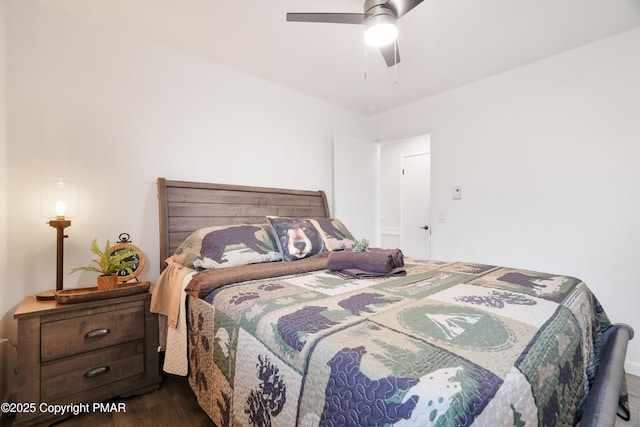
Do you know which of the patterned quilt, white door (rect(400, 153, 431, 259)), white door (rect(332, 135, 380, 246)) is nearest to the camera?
the patterned quilt

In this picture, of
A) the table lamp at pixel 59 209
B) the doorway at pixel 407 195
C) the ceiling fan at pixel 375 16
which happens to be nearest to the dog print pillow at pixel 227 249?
the table lamp at pixel 59 209

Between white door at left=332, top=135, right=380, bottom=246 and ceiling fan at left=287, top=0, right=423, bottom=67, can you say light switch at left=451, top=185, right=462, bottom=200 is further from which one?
ceiling fan at left=287, top=0, right=423, bottom=67

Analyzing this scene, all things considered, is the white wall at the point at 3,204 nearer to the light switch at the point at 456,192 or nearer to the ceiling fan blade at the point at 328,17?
the ceiling fan blade at the point at 328,17

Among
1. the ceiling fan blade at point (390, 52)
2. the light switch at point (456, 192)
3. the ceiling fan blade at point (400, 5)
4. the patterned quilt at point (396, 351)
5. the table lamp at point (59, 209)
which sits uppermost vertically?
the ceiling fan blade at point (400, 5)

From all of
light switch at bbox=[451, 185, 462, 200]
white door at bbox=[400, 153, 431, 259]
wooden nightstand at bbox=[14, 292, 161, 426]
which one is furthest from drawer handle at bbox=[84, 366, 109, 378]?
white door at bbox=[400, 153, 431, 259]

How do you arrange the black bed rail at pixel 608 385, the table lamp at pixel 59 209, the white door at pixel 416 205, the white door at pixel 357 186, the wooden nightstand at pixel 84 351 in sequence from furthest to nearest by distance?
the white door at pixel 416 205 → the white door at pixel 357 186 → the table lamp at pixel 59 209 → the wooden nightstand at pixel 84 351 → the black bed rail at pixel 608 385

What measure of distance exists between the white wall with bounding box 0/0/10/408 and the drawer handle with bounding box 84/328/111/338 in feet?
1.78

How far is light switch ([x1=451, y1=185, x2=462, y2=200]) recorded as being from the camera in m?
3.20

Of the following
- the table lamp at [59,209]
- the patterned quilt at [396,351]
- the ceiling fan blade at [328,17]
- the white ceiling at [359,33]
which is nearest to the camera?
the patterned quilt at [396,351]

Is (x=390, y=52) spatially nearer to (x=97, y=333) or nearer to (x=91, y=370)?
(x=97, y=333)

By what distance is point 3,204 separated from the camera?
1.73 m

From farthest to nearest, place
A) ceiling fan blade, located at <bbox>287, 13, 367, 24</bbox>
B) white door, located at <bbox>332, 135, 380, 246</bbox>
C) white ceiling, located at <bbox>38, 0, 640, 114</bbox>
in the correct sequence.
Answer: white door, located at <bbox>332, 135, 380, 246</bbox> → white ceiling, located at <bbox>38, 0, 640, 114</bbox> → ceiling fan blade, located at <bbox>287, 13, 367, 24</bbox>

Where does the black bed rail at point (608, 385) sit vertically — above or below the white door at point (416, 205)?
below

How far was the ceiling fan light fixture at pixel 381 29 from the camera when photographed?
5.33 feet
